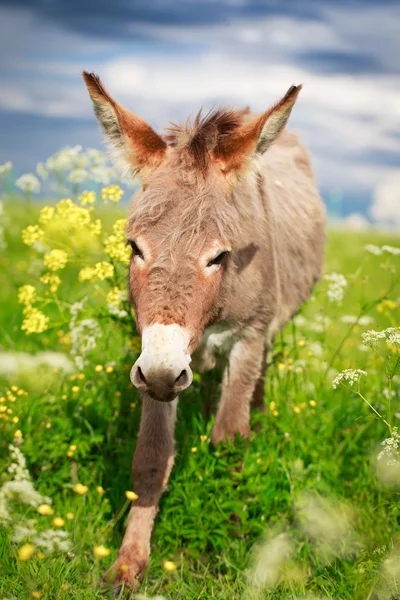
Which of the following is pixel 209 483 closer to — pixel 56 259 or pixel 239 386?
pixel 239 386

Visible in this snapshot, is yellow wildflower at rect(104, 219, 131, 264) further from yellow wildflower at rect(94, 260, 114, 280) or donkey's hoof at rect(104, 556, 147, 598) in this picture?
donkey's hoof at rect(104, 556, 147, 598)

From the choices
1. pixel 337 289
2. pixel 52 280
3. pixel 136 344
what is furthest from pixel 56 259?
pixel 337 289

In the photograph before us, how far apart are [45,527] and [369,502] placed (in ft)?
5.94

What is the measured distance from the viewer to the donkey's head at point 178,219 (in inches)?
104

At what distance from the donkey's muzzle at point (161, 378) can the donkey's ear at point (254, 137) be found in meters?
1.13

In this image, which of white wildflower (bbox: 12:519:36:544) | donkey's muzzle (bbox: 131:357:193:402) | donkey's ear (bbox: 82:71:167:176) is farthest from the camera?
donkey's ear (bbox: 82:71:167:176)

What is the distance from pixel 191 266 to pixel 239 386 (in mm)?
1189

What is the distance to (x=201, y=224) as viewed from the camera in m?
2.94

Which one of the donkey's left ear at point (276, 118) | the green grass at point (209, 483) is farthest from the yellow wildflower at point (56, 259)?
the donkey's left ear at point (276, 118)

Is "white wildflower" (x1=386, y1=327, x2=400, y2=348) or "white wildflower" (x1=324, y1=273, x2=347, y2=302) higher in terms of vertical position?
"white wildflower" (x1=386, y1=327, x2=400, y2=348)

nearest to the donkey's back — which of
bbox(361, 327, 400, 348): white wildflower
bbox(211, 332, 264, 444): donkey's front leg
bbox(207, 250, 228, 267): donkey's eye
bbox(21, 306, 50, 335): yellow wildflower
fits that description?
bbox(211, 332, 264, 444): donkey's front leg

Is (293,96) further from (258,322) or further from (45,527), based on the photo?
(45,527)

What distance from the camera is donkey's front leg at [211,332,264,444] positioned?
3713mm

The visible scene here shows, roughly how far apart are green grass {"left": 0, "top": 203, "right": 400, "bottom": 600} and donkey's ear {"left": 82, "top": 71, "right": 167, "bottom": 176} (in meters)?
1.41
